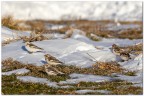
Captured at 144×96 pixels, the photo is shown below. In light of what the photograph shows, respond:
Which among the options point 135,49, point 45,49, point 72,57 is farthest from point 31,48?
point 135,49

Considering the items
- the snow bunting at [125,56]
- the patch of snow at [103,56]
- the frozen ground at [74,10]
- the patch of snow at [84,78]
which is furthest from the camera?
the frozen ground at [74,10]

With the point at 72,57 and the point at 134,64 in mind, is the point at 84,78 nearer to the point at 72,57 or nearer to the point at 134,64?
the point at 134,64

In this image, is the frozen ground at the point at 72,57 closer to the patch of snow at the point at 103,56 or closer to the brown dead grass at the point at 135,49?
the patch of snow at the point at 103,56

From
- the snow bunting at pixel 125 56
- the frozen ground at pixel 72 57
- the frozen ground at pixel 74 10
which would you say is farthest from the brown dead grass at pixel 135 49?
the frozen ground at pixel 74 10

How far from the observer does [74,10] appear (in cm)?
4619

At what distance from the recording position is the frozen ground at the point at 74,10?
42.8 m

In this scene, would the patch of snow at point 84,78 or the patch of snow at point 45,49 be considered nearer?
the patch of snow at point 84,78

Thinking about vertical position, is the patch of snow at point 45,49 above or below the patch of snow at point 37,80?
above

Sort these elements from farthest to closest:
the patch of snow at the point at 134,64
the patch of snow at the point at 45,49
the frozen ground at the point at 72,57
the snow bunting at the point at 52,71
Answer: the patch of snow at the point at 45,49
the patch of snow at the point at 134,64
the snow bunting at the point at 52,71
the frozen ground at the point at 72,57

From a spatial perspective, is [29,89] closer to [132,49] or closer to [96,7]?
[132,49]

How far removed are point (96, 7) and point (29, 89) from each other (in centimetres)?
3658

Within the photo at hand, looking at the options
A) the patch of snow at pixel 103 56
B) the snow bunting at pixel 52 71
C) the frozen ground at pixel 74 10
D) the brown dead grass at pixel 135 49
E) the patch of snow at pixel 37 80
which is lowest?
the patch of snow at pixel 37 80

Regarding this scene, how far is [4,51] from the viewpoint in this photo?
45.6 ft

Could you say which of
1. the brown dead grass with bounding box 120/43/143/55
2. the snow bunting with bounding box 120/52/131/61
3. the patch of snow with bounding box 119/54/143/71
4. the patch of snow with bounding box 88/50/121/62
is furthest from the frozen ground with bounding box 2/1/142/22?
the patch of snow with bounding box 119/54/143/71
